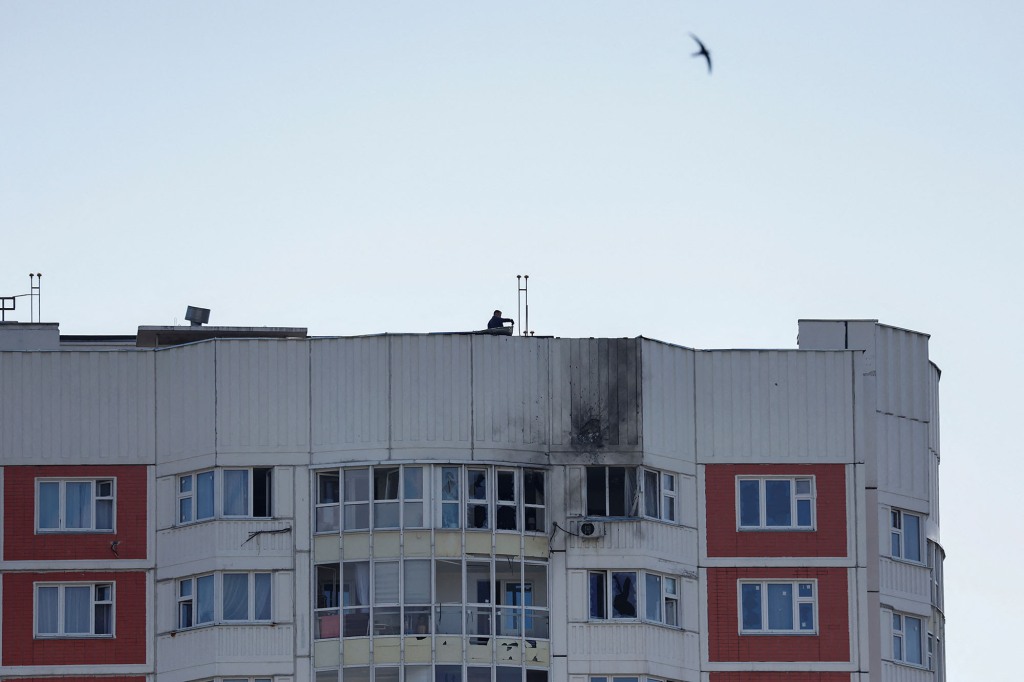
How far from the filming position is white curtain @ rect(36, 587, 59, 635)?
3130 inches

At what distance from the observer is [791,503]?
262 ft

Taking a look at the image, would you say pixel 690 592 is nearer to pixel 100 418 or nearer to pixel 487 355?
pixel 487 355

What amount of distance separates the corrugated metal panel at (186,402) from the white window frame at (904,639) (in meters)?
19.5

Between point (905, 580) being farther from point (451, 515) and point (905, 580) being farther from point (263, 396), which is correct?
point (263, 396)

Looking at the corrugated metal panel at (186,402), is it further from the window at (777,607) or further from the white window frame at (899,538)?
the white window frame at (899,538)

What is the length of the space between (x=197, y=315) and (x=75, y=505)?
10.1m

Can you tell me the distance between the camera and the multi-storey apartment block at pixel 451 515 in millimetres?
77688

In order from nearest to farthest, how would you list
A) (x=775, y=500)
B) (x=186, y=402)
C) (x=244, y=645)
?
(x=244, y=645) < (x=775, y=500) < (x=186, y=402)

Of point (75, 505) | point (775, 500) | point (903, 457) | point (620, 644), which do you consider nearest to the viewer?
point (620, 644)

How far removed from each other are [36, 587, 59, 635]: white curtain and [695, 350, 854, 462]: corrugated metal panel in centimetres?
1815

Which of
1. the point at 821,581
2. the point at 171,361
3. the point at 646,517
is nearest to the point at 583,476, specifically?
the point at 646,517

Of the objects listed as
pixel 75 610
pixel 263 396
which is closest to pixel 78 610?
pixel 75 610

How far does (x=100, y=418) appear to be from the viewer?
265ft

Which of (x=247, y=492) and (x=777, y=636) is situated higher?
(x=247, y=492)
